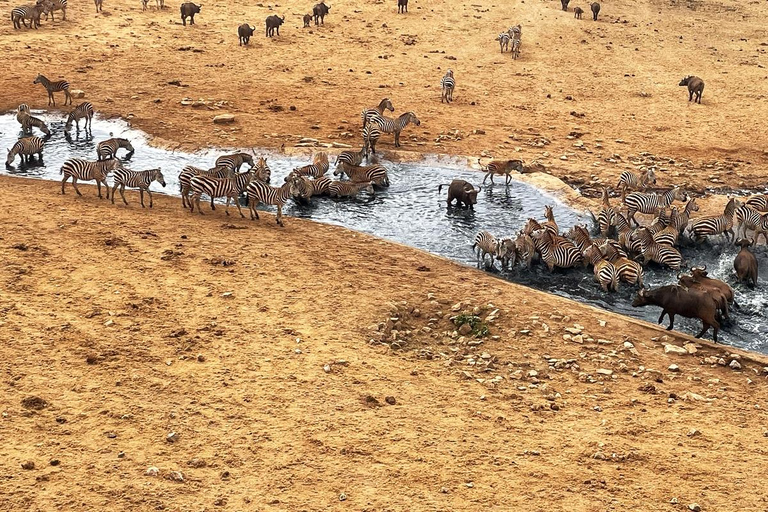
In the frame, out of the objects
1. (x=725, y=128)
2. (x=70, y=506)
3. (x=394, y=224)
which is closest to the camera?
(x=70, y=506)

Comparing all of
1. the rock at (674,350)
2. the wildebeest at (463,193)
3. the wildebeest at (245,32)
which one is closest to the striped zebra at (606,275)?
the rock at (674,350)

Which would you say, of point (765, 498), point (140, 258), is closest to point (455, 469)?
point (765, 498)

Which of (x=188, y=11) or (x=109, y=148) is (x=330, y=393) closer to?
(x=109, y=148)

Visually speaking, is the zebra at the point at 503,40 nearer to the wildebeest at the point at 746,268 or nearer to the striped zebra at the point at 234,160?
the striped zebra at the point at 234,160

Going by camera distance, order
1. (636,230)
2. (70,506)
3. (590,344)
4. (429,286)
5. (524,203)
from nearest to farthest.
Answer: (70,506), (590,344), (429,286), (636,230), (524,203)

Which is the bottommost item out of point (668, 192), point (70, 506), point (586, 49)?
point (70, 506)

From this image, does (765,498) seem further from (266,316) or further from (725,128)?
(725,128)

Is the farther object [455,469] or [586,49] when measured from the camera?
[586,49]
